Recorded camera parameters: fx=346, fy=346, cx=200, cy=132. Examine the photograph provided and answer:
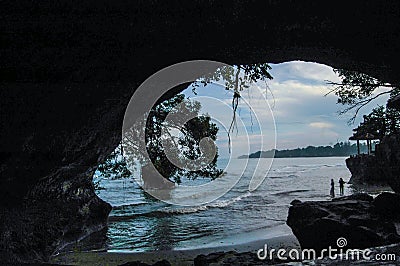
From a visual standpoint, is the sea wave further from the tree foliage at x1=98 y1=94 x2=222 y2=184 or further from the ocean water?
the tree foliage at x1=98 y1=94 x2=222 y2=184

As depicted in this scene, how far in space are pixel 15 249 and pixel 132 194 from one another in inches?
910

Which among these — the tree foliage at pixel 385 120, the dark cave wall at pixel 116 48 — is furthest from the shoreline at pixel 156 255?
the tree foliage at pixel 385 120

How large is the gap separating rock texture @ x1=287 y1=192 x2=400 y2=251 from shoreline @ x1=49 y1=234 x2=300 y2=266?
1553 millimetres

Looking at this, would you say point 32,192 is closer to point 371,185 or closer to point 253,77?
point 253,77

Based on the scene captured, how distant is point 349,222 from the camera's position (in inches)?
250

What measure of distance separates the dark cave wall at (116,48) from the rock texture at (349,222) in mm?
2748

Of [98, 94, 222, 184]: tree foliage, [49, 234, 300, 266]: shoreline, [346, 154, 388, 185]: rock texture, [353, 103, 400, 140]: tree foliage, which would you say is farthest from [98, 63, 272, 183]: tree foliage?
[346, 154, 388, 185]: rock texture

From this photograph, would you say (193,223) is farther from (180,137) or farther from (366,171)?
(366,171)

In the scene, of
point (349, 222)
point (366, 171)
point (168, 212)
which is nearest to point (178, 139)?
point (349, 222)

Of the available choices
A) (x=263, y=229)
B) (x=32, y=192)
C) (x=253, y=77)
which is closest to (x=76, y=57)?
(x=32, y=192)

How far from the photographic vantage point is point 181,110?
10.1 meters

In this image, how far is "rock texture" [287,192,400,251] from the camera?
601cm

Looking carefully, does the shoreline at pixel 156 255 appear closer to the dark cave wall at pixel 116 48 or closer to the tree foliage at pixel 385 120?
the dark cave wall at pixel 116 48

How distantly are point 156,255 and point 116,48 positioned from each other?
21.0 feet
